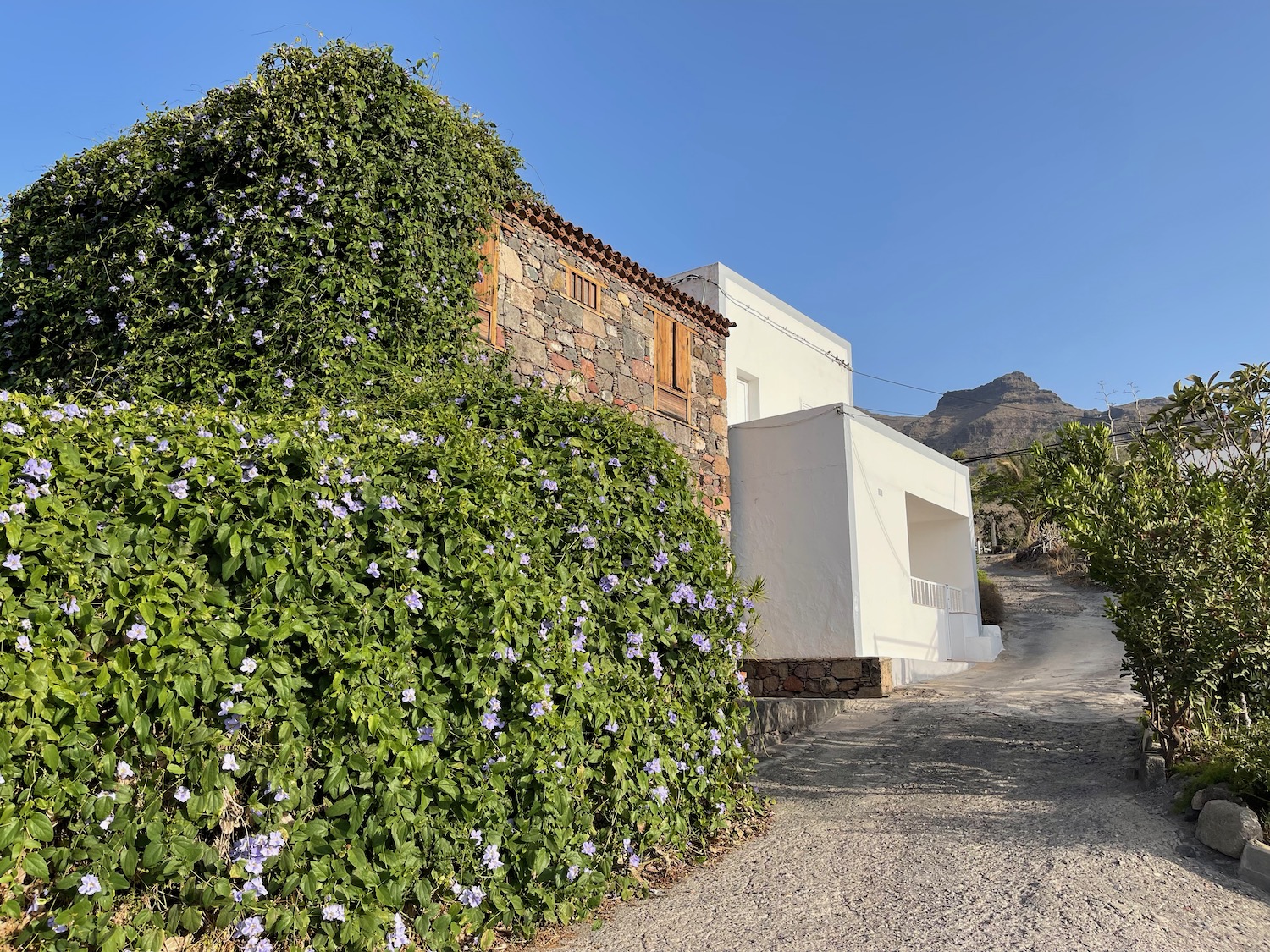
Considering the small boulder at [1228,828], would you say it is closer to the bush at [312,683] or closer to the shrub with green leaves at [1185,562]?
the shrub with green leaves at [1185,562]

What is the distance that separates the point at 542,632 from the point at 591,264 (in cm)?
679

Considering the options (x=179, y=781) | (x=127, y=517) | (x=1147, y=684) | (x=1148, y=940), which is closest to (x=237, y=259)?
(x=127, y=517)

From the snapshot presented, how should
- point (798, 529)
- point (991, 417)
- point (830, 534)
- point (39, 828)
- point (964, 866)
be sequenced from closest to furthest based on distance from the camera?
point (39, 828) → point (964, 866) → point (830, 534) → point (798, 529) → point (991, 417)

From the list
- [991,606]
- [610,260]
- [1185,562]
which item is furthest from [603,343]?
[991,606]

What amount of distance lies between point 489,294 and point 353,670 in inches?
220

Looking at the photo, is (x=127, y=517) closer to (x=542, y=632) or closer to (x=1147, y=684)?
(x=542, y=632)

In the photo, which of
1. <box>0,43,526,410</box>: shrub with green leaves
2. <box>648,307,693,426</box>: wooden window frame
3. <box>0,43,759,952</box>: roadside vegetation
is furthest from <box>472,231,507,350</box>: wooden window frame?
<box>0,43,759,952</box>: roadside vegetation

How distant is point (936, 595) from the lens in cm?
1402

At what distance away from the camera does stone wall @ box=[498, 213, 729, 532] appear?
8.58 m

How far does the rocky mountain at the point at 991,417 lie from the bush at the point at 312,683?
44.9 meters

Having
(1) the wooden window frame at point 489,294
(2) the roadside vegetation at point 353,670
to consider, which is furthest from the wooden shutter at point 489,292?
(2) the roadside vegetation at point 353,670

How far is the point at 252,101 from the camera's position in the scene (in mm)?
6707

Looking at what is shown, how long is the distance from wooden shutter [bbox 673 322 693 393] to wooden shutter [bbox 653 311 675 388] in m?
0.08

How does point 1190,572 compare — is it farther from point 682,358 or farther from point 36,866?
point 682,358
